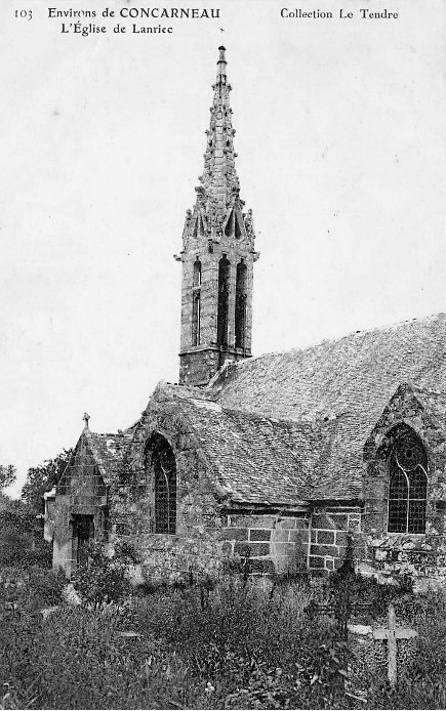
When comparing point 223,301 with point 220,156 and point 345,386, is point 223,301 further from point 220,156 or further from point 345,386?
point 345,386

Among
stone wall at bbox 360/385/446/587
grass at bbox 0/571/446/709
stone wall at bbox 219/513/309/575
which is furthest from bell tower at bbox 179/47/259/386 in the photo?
grass at bbox 0/571/446/709

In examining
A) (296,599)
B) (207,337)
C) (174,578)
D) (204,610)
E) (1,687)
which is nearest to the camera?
(1,687)

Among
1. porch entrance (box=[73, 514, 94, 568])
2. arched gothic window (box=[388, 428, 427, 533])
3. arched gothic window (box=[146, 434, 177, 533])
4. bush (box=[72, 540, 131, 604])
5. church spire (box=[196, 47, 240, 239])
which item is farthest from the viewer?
church spire (box=[196, 47, 240, 239])

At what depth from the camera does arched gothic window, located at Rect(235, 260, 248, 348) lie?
30266 millimetres

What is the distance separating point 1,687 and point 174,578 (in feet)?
29.1

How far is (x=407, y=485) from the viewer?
17781 millimetres

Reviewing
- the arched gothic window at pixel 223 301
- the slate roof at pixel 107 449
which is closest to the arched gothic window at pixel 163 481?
the slate roof at pixel 107 449

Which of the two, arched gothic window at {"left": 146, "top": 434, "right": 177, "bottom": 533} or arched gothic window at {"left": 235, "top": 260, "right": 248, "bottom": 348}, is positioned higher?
arched gothic window at {"left": 235, "top": 260, "right": 248, "bottom": 348}

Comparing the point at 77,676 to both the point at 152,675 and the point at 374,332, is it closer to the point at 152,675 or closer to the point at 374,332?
the point at 152,675

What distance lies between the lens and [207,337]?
29.4m

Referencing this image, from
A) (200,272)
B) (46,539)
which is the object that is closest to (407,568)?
(46,539)

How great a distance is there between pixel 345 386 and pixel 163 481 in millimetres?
5347

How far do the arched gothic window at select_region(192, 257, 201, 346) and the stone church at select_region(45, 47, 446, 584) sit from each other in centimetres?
379

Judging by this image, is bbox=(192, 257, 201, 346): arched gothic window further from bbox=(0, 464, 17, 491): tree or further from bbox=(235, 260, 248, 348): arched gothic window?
bbox=(0, 464, 17, 491): tree
